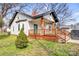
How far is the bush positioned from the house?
0.16ft

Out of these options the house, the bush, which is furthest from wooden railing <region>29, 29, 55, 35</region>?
the bush

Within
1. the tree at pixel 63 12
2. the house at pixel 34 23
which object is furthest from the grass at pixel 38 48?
the tree at pixel 63 12

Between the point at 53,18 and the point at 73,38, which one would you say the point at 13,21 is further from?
the point at 73,38

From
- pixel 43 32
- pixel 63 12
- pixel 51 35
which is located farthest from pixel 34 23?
pixel 63 12

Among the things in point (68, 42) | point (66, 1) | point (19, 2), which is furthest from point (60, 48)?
point (19, 2)

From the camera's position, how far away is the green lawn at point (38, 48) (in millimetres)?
2682

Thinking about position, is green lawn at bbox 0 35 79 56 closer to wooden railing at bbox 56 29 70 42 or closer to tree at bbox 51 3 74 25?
wooden railing at bbox 56 29 70 42

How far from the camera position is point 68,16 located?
271 cm

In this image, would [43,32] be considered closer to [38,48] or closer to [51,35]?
[51,35]

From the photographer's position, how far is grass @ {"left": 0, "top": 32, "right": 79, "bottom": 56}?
2682 millimetres

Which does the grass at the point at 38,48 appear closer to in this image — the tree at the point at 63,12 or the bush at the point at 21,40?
the bush at the point at 21,40

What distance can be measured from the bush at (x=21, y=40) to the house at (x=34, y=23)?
50mm

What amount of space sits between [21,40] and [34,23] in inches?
10.5

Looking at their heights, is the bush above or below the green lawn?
above
